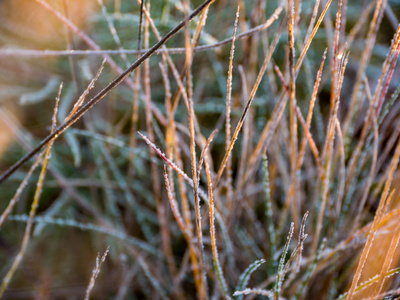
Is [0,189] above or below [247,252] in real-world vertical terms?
above

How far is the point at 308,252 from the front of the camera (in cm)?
61

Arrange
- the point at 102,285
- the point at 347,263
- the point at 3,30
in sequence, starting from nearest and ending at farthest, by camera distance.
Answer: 1. the point at 347,263
2. the point at 102,285
3. the point at 3,30

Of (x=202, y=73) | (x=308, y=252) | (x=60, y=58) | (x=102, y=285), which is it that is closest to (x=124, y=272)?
(x=102, y=285)

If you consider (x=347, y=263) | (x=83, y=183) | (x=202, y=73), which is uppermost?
(x=202, y=73)

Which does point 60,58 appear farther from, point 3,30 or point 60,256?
point 60,256

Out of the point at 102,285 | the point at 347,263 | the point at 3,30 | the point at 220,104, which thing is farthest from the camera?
the point at 3,30

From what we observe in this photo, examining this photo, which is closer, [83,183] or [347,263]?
[347,263]

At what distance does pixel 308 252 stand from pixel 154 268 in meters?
0.25

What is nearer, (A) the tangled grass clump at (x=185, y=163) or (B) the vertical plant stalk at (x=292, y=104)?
(B) the vertical plant stalk at (x=292, y=104)

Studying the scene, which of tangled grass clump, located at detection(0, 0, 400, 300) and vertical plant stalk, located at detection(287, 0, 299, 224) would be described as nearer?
vertical plant stalk, located at detection(287, 0, 299, 224)

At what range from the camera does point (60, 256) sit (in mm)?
779

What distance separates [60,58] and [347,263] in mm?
775

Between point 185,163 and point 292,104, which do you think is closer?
point 292,104

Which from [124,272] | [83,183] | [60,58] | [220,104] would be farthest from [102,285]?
[60,58]
